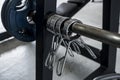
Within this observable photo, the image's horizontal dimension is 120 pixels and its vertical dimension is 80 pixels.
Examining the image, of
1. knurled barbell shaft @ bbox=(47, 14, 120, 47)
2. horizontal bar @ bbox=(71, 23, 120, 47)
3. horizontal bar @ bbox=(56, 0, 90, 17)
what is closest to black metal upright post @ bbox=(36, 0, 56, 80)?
knurled barbell shaft @ bbox=(47, 14, 120, 47)

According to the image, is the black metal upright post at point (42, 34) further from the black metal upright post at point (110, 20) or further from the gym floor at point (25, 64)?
the gym floor at point (25, 64)

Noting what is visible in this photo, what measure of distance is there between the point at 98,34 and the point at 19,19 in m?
0.69

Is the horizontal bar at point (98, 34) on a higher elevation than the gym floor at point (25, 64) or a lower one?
higher

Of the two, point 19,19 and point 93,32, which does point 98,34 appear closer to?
point 93,32

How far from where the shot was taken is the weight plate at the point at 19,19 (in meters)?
1.33

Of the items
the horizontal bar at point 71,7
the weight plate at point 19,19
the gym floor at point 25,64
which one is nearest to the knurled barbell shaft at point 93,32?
the weight plate at point 19,19

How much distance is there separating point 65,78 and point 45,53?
685 mm

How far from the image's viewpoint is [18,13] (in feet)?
4.46

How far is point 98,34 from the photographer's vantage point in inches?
31.7

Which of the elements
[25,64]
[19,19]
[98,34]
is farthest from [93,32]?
[25,64]

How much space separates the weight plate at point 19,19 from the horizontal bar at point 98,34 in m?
0.50

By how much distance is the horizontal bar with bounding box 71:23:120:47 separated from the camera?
2.47 feet

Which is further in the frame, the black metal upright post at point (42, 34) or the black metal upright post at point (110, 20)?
the black metal upright post at point (110, 20)

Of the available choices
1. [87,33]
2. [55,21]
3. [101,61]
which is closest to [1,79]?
[101,61]
